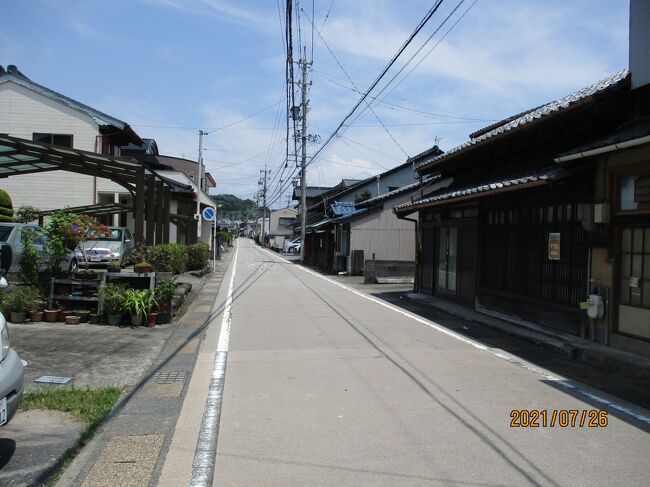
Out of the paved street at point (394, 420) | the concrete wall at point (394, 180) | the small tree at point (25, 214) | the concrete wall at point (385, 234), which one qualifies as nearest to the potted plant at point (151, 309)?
the paved street at point (394, 420)

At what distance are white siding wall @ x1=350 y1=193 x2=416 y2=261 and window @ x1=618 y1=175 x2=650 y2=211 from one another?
17.1 m

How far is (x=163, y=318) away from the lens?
10.8 metres

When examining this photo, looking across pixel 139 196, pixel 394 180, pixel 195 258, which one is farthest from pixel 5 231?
pixel 394 180

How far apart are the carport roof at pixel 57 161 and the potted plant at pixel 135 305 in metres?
4.42

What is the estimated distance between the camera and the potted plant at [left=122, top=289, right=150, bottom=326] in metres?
10.2

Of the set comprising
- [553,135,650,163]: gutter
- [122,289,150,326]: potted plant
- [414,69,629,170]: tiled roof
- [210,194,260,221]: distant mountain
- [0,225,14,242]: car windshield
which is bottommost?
[122,289,150,326]: potted plant

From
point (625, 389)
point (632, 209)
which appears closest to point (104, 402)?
point (625, 389)

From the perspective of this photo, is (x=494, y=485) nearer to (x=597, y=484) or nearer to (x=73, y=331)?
(x=597, y=484)

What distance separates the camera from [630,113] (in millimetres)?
9406

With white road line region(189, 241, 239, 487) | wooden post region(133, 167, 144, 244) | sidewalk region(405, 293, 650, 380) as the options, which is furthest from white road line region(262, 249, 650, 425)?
wooden post region(133, 167, 144, 244)

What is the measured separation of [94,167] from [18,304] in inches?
242

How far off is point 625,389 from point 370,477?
4.61 meters

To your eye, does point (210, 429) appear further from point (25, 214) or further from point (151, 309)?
point (25, 214)

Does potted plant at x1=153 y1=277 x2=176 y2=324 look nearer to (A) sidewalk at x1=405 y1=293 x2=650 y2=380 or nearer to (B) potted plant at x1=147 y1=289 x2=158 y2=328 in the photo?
(B) potted plant at x1=147 y1=289 x2=158 y2=328
